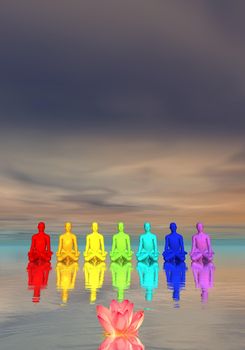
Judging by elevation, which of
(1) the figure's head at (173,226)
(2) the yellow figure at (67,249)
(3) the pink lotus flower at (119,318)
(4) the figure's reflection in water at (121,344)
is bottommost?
(4) the figure's reflection in water at (121,344)

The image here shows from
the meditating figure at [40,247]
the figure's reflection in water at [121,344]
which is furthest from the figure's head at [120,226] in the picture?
the figure's reflection in water at [121,344]

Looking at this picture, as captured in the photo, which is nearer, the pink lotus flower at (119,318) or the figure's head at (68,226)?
the pink lotus flower at (119,318)

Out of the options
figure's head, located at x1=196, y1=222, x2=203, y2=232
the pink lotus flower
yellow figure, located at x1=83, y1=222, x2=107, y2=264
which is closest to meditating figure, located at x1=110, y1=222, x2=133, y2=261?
yellow figure, located at x1=83, y1=222, x2=107, y2=264

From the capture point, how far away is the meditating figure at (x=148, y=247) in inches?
1464

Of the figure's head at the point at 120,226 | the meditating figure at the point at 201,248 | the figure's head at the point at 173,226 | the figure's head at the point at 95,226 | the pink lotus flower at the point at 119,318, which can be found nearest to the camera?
the pink lotus flower at the point at 119,318

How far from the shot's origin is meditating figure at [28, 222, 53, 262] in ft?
122

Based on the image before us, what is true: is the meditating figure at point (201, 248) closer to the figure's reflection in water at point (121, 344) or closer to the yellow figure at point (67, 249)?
the yellow figure at point (67, 249)

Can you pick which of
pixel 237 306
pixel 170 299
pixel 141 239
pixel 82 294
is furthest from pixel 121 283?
pixel 141 239

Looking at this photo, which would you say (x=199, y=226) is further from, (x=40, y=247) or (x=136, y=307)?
(x=136, y=307)

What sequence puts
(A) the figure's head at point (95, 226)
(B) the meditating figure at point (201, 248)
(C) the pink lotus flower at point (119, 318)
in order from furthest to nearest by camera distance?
(A) the figure's head at point (95, 226)
(B) the meditating figure at point (201, 248)
(C) the pink lotus flower at point (119, 318)

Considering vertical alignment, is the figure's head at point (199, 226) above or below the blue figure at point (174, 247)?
above

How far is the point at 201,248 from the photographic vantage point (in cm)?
3709

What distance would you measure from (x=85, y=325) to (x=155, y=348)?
8.08 feet

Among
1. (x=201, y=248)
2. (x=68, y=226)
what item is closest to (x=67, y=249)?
(x=68, y=226)
